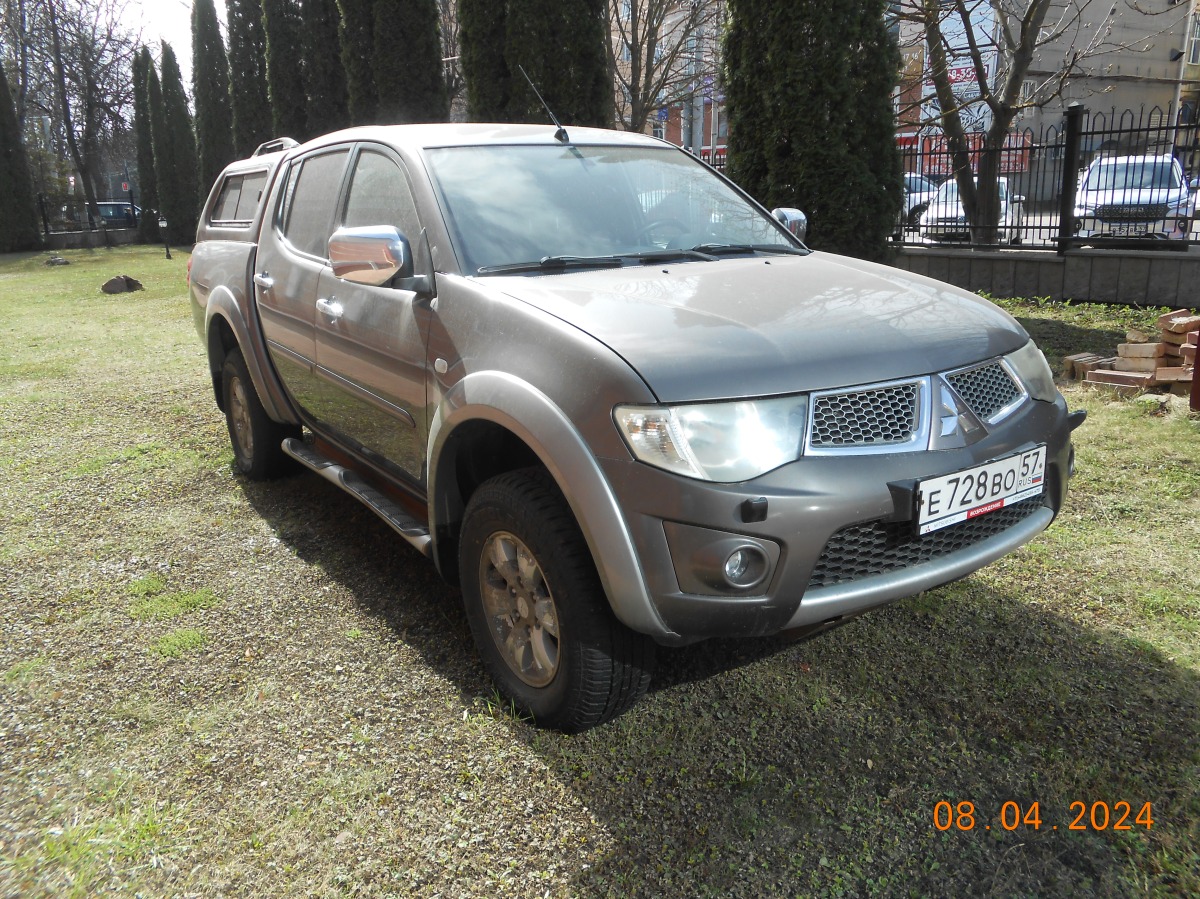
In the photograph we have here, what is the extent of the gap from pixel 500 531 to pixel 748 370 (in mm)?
863

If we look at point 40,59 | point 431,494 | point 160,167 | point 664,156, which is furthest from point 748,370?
point 40,59

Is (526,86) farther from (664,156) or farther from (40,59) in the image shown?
(40,59)

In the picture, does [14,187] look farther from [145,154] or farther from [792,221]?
[792,221]

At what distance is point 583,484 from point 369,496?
1522mm

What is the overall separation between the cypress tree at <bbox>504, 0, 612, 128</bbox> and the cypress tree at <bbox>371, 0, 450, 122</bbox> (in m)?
4.26

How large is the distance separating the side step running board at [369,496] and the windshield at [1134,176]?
9.05 metres

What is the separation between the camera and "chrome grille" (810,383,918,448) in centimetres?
Result: 228

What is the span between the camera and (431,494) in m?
2.94

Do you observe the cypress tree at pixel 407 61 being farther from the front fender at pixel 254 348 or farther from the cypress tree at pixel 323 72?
the front fender at pixel 254 348

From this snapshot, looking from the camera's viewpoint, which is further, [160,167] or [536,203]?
[160,167]

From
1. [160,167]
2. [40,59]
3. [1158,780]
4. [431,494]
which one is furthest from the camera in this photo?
[40,59]

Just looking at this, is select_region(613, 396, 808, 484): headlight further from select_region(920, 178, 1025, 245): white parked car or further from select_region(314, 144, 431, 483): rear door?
select_region(920, 178, 1025, 245): white parked car

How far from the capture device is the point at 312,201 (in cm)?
404
